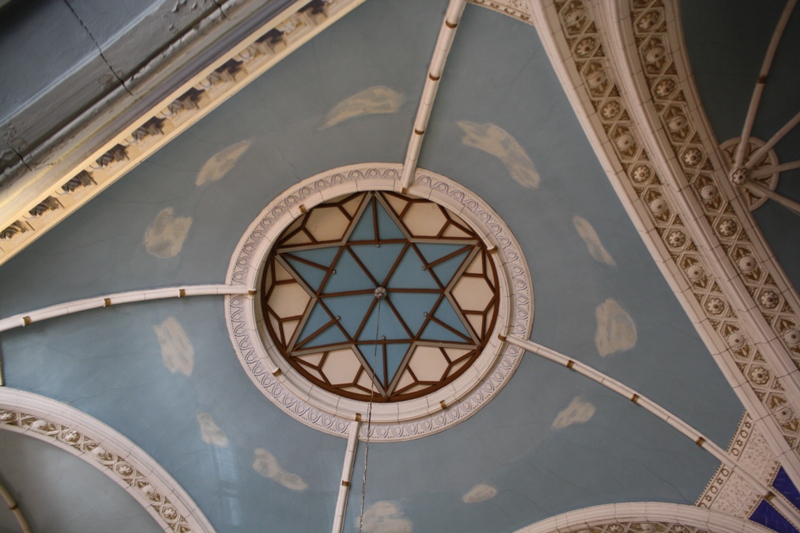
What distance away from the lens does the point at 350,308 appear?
10.3 m

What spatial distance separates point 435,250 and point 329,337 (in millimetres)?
2296

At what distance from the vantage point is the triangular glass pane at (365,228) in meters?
9.48

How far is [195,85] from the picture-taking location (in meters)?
4.85

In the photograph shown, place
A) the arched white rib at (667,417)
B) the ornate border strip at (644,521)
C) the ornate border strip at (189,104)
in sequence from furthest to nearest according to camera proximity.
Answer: the ornate border strip at (644,521)
the arched white rib at (667,417)
the ornate border strip at (189,104)

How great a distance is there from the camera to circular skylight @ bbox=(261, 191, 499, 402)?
950cm

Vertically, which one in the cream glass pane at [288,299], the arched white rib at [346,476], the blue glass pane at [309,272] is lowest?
the arched white rib at [346,476]

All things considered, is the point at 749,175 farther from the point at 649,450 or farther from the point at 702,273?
the point at 649,450

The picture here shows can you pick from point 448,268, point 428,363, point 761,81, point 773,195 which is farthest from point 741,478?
point 761,81

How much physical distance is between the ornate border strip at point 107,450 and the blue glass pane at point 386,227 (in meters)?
4.77

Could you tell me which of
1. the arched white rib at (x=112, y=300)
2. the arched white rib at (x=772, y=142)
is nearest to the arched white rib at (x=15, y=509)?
the arched white rib at (x=112, y=300)

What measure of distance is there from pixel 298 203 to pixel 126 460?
14.8ft

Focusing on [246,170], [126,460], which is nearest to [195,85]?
[246,170]

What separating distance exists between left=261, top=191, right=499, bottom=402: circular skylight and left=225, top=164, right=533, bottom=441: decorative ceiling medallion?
0.7 inches

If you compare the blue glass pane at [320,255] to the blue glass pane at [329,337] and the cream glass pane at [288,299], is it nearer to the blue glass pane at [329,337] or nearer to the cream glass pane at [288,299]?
the cream glass pane at [288,299]
